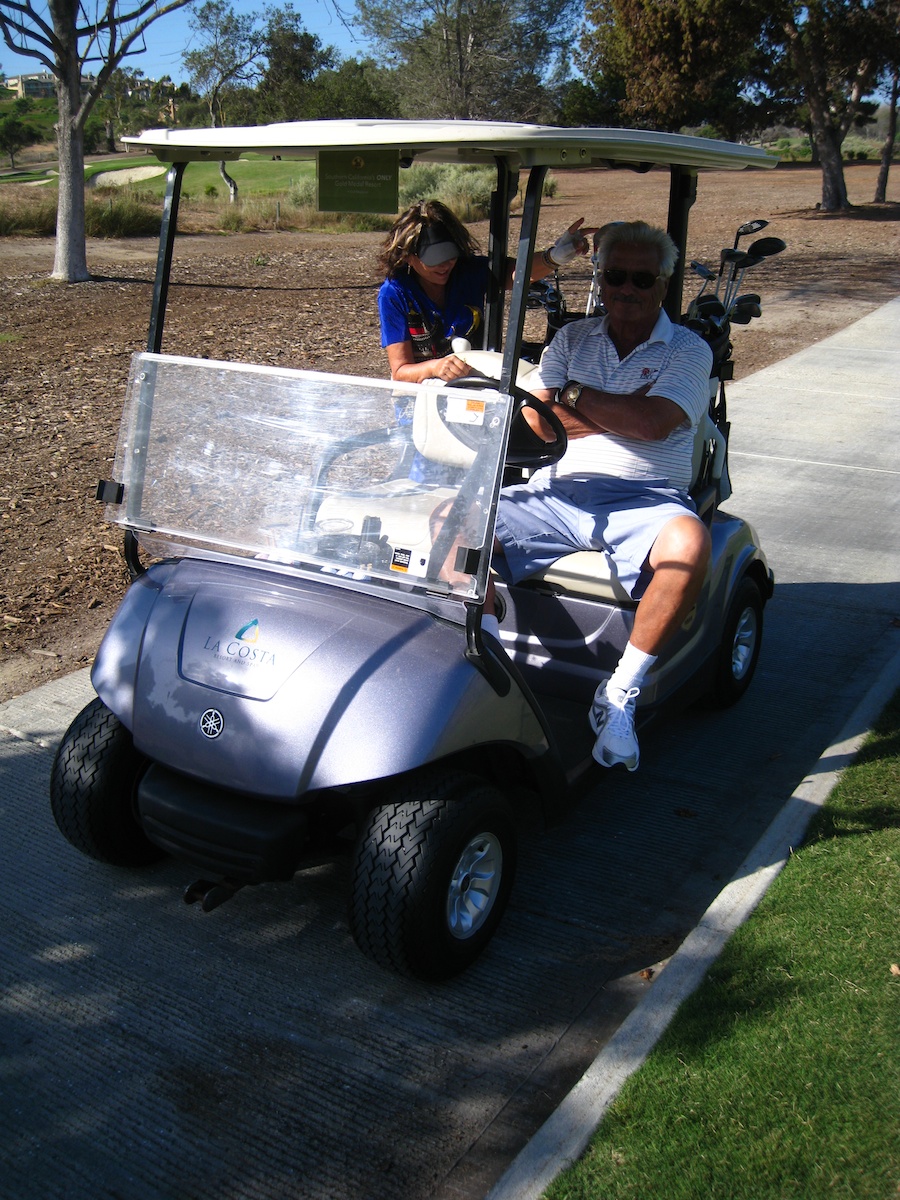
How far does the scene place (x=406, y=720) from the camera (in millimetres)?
2295

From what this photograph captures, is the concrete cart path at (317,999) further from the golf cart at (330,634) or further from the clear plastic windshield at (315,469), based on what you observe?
the clear plastic windshield at (315,469)

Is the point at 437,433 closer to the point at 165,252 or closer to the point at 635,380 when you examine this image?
the point at 165,252

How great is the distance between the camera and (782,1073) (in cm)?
213

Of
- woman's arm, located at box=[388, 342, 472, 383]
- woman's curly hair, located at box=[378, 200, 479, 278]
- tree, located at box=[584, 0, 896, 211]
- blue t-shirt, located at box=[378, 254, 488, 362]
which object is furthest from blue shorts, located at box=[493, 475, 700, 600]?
tree, located at box=[584, 0, 896, 211]

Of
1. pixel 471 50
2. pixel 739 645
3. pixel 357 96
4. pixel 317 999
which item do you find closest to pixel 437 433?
pixel 317 999

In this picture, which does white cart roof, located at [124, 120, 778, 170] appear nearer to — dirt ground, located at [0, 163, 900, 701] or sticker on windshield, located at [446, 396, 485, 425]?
sticker on windshield, located at [446, 396, 485, 425]

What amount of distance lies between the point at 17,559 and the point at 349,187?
2911 millimetres

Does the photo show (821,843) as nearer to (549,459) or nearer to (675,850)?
(675,850)

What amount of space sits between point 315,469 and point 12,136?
59.2m

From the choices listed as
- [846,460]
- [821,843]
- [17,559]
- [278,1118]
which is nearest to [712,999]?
[821,843]

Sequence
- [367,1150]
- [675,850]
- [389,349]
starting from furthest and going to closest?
[389,349]
[675,850]
[367,1150]

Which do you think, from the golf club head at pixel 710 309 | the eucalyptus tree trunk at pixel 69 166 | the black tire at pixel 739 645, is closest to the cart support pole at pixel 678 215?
the golf club head at pixel 710 309

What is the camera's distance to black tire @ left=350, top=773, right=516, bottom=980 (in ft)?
7.66

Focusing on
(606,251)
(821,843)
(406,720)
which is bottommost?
(821,843)
